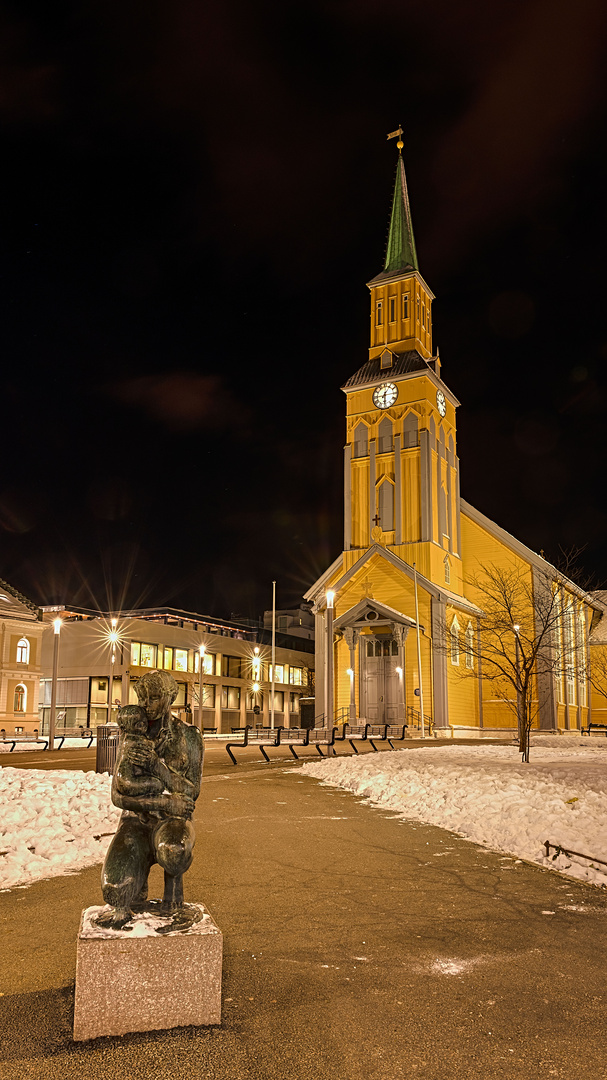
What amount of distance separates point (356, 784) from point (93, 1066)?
13341 millimetres

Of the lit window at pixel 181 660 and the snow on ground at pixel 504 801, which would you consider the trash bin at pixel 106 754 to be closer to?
the snow on ground at pixel 504 801

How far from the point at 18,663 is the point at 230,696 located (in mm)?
29806

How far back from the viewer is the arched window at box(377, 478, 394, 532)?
51.3 m

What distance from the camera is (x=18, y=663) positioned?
163ft

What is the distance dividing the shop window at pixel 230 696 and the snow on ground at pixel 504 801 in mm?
56356

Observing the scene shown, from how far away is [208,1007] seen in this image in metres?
4.59

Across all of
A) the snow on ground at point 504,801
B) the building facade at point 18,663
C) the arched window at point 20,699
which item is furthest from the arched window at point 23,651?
the snow on ground at point 504,801

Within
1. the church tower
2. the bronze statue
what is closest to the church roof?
the church tower

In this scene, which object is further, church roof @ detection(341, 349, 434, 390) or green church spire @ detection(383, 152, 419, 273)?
green church spire @ detection(383, 152, 419, 273)

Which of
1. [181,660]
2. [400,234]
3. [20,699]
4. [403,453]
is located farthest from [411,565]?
[181,660]

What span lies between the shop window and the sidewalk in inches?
2599

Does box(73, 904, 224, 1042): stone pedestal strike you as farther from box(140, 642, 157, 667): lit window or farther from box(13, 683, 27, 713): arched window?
box(140, 642, 157, 667): lit window

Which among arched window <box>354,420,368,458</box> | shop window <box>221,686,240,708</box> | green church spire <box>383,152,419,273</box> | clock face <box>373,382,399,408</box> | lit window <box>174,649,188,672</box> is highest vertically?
green church spire <box>383,152,419,273</box>

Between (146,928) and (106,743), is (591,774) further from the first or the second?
(146,928)
